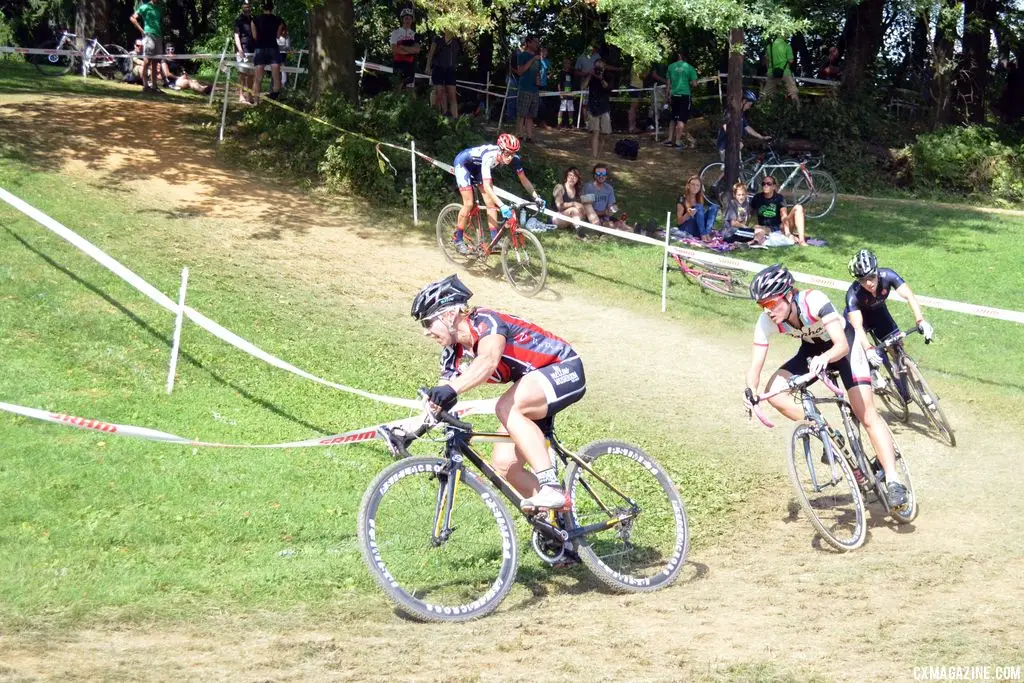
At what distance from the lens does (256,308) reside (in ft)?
45.6

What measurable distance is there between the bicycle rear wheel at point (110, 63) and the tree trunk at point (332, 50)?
24.6 ft

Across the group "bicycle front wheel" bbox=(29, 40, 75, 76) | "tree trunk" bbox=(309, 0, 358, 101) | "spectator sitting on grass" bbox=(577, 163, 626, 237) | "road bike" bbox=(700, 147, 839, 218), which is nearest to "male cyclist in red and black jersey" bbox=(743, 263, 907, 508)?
"spectator sitting on grass" bbox=(577, 163, 626, 237)

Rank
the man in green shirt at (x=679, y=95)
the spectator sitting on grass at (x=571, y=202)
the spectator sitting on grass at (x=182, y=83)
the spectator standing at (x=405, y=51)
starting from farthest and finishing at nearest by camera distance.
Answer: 1. the spectator sitting on grass at (x=182, y=83)
2. the man in green shirt at (x=679, y=95)
3. the spectator standing at (x=405, y=51)
4. the spectator sitting on grass at (x=571, y=202)

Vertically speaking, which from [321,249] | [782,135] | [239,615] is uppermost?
[782,135]

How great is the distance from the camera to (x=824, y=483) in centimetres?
909

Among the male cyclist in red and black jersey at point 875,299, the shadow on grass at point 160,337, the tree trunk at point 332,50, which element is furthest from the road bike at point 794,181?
the shadow on grass at point 160,337

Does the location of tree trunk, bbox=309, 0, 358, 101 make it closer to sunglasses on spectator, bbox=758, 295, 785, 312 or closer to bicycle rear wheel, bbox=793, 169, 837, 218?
bicycle rear wheel, bbox=793, 169, 837, 218

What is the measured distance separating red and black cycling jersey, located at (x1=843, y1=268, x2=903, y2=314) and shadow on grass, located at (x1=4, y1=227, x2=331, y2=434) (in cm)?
537

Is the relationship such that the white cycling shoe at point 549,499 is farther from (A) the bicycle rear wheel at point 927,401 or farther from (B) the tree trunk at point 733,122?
(B) the tree trunk at point 733,122

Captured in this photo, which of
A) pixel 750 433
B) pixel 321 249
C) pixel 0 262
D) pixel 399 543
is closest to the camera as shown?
pixel 399 543

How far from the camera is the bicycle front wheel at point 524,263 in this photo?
16391mm

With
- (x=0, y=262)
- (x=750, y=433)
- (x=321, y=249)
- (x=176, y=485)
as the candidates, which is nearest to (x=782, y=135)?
(x=321, y=249)

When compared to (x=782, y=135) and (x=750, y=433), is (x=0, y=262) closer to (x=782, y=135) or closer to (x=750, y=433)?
(x=750, y=433)

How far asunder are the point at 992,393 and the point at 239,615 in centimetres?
977
